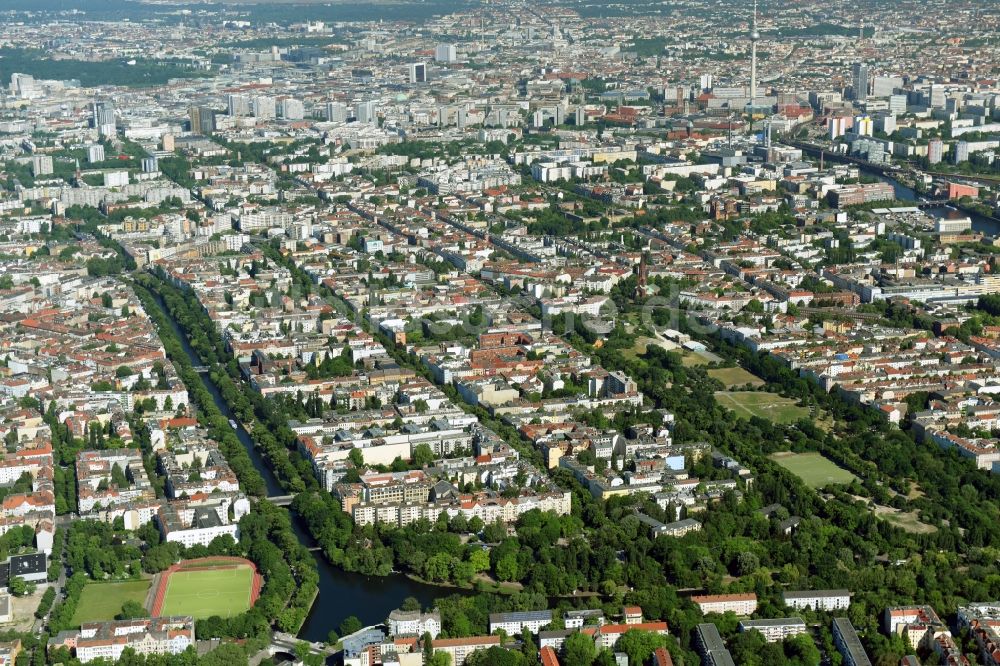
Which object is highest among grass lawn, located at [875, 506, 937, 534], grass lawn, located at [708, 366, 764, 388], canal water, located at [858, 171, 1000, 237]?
canal water, located at [858, 171, 1000, 237]

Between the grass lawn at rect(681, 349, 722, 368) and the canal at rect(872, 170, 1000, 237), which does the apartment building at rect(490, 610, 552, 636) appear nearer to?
the grass lawn at rect(681, 349, 722, 368)

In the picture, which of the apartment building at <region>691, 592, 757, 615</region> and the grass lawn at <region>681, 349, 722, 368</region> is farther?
the grass lawn at <region>681, 349, 722, 368</region>

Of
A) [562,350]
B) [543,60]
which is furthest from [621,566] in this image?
[543,60]

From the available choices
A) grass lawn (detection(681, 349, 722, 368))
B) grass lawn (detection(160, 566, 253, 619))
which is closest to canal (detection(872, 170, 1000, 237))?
grass lawn (detection(681, 349, 722, 368))

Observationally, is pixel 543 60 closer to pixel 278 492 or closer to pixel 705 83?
pixel 705 83

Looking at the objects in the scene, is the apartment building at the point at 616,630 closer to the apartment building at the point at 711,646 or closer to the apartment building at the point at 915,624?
the apartment building at the point at 711,646

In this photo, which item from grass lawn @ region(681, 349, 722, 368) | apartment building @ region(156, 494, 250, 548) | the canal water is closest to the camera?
apartment building @ region(156, 494, 250, 548)
